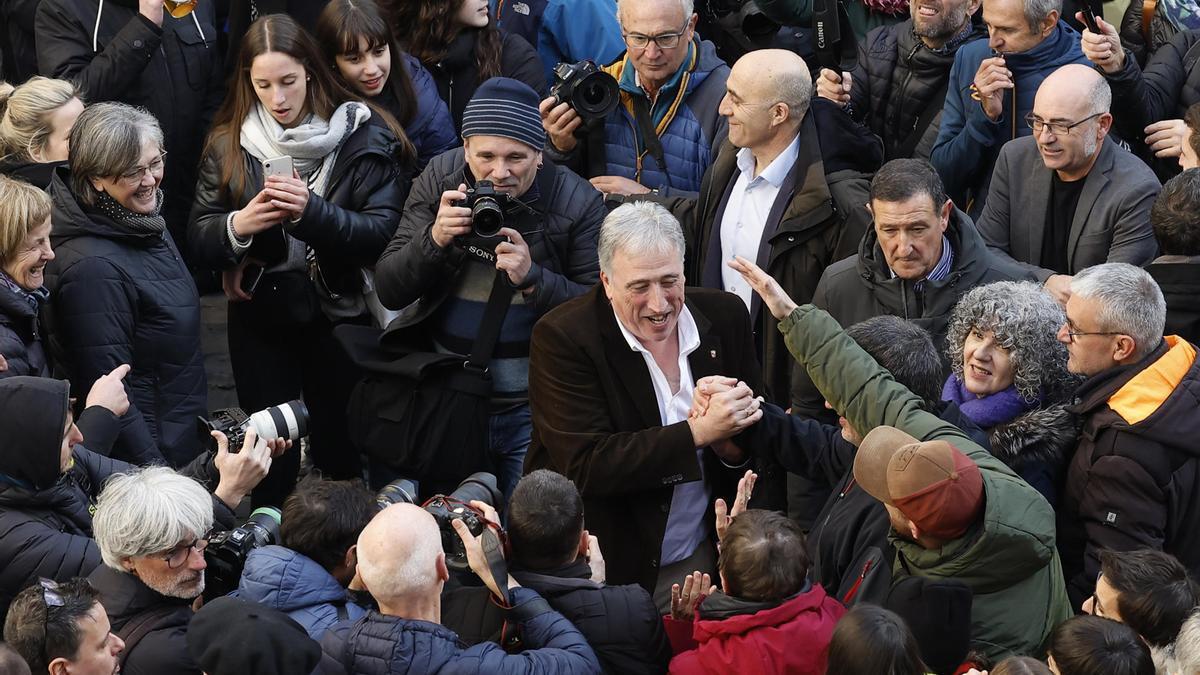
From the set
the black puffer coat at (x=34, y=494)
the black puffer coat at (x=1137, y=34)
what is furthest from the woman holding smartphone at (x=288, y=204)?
the black puffer coat at (x=1137, y=34)

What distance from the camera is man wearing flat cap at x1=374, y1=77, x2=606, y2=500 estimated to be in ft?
16.4

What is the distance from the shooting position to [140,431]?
16.7 ft

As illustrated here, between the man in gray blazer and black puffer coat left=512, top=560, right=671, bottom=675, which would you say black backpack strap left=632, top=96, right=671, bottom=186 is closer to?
the man in gray blazer

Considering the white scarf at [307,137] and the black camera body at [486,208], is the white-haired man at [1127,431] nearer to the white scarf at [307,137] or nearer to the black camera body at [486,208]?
the black camera body at [486,208]

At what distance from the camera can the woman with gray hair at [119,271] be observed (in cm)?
499

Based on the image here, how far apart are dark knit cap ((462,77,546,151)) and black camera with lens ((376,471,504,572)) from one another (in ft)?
4.01

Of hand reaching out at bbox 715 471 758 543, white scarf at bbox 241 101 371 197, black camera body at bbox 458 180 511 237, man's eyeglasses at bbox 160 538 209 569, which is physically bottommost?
man's eyeglasses at bbox 160 538 209 569

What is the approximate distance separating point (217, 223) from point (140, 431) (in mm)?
902

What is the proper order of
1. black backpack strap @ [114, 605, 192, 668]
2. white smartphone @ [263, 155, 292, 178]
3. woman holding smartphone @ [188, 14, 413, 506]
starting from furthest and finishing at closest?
1. woman holding smartphone @ [188, 14, 413, 506]
2. white smartphone @ [263, 155, 292, 178]
3. black backpack strap @ [114, 605, 192, 668]

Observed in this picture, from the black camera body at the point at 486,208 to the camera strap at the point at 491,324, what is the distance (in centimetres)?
18

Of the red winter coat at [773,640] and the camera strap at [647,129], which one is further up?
the camera strap at [647,129]

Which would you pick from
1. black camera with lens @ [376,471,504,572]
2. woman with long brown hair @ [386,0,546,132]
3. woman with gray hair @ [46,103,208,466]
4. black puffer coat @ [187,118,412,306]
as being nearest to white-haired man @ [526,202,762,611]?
black camera with lens @ [376,471,504,572]

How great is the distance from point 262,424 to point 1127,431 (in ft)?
8.17

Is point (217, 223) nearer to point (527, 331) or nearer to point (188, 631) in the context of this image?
point (527, 331)
